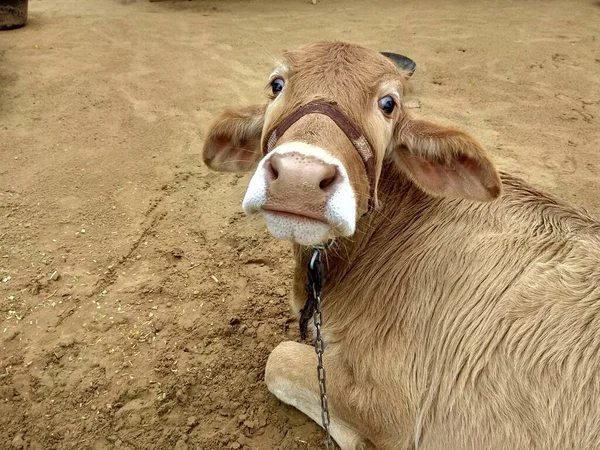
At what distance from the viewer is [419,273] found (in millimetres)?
2646

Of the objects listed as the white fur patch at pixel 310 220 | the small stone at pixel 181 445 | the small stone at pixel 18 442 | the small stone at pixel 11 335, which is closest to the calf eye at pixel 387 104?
the white fur patch at pixel 310 220

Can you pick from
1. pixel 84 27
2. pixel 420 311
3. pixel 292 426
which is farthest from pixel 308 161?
pixel 84 27

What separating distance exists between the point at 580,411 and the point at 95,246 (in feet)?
11.7

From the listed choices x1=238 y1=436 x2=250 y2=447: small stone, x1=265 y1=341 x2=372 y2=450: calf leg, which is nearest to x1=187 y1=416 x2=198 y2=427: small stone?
x1=238 y1=436 x2=250 y2=447: small stone

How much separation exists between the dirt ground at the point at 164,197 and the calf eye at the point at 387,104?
172 centimetres

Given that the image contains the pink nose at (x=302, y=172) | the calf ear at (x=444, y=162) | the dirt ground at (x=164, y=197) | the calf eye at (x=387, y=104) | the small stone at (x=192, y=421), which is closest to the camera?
the pink nose at (x=302, y=172)

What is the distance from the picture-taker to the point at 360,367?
254 cm

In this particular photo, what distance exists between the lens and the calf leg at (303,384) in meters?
2.77

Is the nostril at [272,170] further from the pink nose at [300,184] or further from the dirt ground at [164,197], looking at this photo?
the dirt ground at [164,197]

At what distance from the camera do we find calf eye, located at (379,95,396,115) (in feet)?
8.16

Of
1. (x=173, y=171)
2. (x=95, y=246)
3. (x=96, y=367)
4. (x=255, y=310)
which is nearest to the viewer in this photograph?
(x=96, y=367)

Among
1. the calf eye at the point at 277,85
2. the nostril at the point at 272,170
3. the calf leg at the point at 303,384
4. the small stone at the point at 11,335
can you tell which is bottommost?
the small stone at the point at 11,335

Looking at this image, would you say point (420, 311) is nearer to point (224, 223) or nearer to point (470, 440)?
point (470, 440)

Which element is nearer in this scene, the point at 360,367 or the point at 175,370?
the point at 360,367
